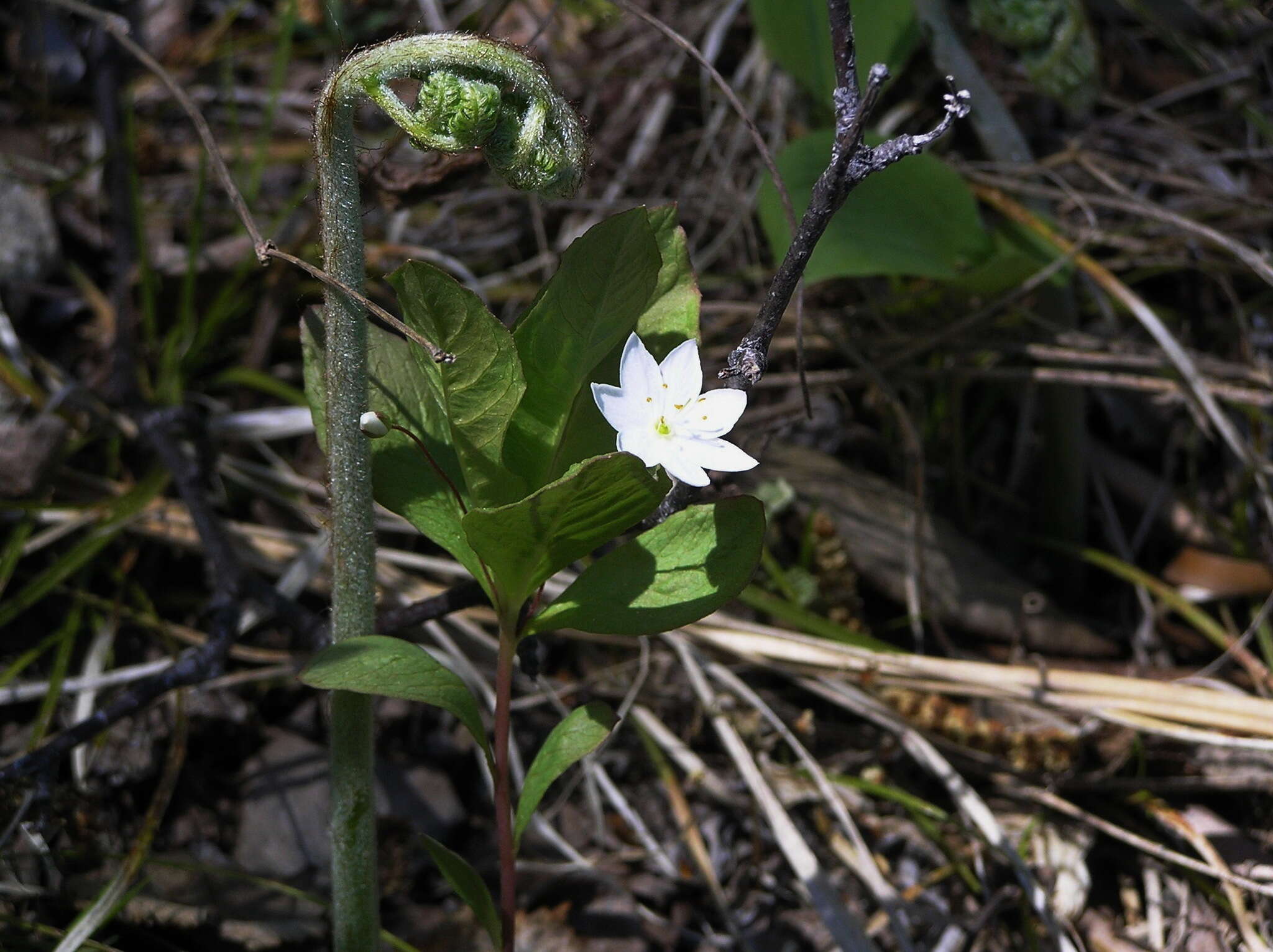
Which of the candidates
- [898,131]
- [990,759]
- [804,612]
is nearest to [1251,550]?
[990,759]

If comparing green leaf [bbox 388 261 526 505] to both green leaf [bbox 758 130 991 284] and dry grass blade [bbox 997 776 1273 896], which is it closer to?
green leaf [bbox 758 130 991 284]

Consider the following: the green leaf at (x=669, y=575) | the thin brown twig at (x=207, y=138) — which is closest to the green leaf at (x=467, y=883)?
the green leaf at (x=669, y=575)

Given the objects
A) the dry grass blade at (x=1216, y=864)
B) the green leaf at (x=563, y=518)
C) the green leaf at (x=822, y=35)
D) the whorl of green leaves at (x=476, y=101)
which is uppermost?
the green leaf at (x=822, y=35)

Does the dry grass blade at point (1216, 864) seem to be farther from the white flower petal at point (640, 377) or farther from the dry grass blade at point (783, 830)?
the white flower petal at point (640, 377)

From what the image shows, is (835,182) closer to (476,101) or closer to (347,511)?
(476,101)

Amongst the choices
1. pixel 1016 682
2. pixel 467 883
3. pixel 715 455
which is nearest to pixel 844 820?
pixel 1016 682

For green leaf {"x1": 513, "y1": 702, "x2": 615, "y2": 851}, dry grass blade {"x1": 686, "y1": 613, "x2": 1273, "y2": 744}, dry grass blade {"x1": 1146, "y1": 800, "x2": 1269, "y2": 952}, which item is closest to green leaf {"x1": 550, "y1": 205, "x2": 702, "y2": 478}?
green leaf {"x1": 513, "y1": 702, "x2": 615, "y2": 851}
